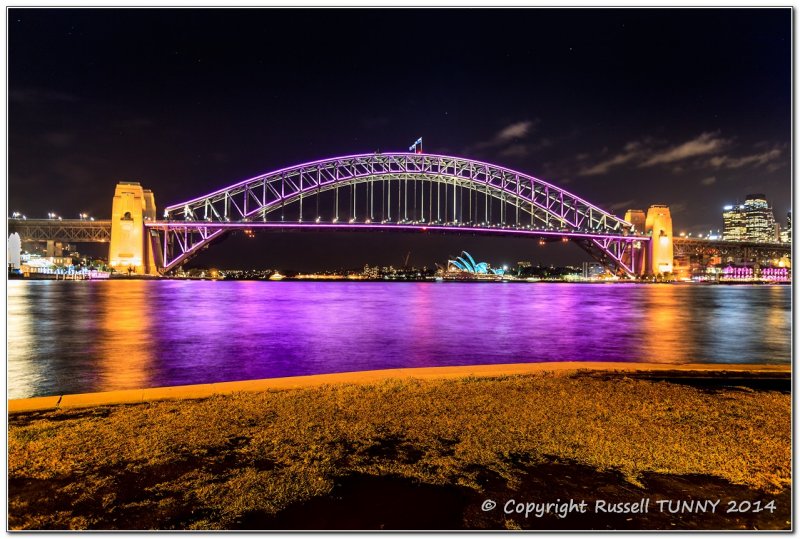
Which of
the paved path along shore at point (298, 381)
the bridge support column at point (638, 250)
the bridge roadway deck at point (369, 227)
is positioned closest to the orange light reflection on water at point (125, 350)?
the paved path along shore at point (298, 381)

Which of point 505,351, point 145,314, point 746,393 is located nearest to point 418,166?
point 145,314

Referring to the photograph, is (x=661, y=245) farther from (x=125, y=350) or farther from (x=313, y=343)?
(x=125, y=350)

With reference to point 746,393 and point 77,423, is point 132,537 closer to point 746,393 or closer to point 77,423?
point 77,423

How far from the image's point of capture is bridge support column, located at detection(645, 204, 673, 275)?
59.2 m

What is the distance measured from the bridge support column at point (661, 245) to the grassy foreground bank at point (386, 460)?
60532 millimetres

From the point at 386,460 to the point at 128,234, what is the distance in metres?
52.6

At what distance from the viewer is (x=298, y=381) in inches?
192

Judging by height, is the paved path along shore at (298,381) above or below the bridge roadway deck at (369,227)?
below

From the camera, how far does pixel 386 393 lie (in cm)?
438

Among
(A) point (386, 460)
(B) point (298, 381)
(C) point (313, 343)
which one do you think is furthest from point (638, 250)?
(A) point (386, 460)

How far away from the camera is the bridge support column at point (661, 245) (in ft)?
194

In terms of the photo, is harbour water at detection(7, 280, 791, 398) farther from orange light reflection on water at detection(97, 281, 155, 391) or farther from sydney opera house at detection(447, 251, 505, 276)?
sydney opera house at detection(447, 251, 505, 276)

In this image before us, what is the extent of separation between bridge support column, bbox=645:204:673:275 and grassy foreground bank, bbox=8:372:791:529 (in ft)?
199

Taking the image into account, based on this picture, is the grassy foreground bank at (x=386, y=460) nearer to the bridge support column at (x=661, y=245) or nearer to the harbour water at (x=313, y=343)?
the harbour water at (x=313, y=343)
